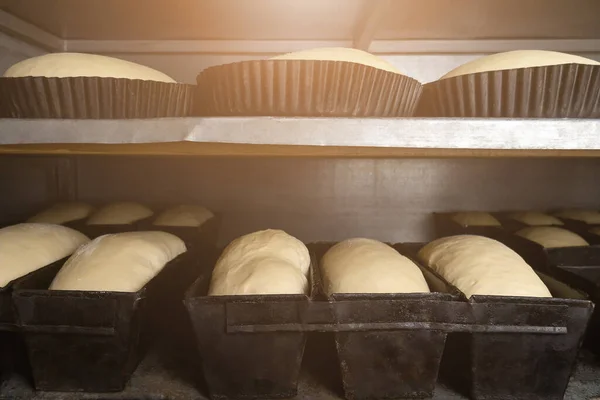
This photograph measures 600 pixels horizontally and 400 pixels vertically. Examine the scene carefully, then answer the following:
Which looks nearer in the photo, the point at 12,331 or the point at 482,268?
the point at 12,331

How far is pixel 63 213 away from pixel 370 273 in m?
1.23

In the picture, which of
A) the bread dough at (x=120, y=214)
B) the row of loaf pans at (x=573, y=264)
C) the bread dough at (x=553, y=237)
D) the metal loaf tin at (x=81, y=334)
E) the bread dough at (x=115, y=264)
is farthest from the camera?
the bread dough at (x=120, y=214)

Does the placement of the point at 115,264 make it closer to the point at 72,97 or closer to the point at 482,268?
the point at 72,97

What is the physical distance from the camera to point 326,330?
3.00 feet

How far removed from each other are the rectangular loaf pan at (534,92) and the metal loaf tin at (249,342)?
60 cm

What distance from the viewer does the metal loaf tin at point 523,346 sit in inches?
35.9

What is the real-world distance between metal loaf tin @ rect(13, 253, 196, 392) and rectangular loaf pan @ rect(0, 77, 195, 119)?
371 mm

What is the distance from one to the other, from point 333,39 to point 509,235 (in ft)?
3.18

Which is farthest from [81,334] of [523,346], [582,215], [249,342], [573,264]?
[582,215]

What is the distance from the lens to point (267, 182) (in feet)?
6.29

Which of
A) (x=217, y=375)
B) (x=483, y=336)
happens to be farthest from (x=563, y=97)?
(x=217, y=375)

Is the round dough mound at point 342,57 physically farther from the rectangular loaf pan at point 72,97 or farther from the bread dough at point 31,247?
the bread dough at point 31,247

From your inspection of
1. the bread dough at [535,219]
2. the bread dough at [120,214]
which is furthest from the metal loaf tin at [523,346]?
the bread dough at [120,214]

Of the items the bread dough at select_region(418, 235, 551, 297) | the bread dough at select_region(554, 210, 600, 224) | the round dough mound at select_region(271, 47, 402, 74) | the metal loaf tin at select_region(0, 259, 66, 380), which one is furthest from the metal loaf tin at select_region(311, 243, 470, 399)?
the bread dough at select_region(554, 210, 600, 224)
